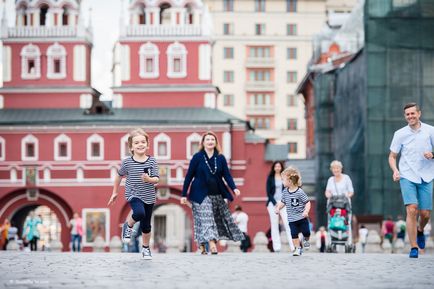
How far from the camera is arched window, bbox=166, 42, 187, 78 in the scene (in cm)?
6347

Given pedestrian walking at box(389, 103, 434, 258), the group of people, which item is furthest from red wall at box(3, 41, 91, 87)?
pedestrian walking at box(389, 103, 434, 258)

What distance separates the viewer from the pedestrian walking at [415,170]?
49.3 ft

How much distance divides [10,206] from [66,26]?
10862 millimetres

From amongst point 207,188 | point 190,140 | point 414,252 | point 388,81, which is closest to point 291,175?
point 207,188

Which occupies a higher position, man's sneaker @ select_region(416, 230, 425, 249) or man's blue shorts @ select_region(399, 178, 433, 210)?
man's blue shorts @ select_region(399, 178, 433, 210)

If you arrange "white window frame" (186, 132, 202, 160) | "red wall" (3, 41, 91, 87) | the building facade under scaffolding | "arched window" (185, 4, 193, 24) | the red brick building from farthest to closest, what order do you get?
"arched window" (185, 4, 193, 24) → "red wall" (3, 41, 91, 87) → "white window frame" (186, 132, 202, 160) → the red brick building → the building facade under scaffolding

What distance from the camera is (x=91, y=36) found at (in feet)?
214

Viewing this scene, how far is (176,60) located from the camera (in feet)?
209

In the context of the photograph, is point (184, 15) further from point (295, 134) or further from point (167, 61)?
point (295, 134)

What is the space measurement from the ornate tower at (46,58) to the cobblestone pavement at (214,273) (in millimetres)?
49069

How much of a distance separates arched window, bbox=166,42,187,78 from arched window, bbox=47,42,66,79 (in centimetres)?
595

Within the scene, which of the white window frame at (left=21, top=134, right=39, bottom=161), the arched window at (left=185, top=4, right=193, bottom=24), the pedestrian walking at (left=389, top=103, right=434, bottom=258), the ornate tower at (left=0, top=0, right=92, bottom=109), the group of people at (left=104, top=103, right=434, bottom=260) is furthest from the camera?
the arched window at (left=185, top=4, right=193, bottom=24)

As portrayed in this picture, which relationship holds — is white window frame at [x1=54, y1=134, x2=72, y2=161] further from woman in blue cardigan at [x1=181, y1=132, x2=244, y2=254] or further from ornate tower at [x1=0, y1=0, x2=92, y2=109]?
woman in blue cardigan at [x1=181, y1=132, x2=244, y2=254]

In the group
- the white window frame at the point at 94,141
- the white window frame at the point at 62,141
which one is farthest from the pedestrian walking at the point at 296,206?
the white window frame at the point at 62,141
